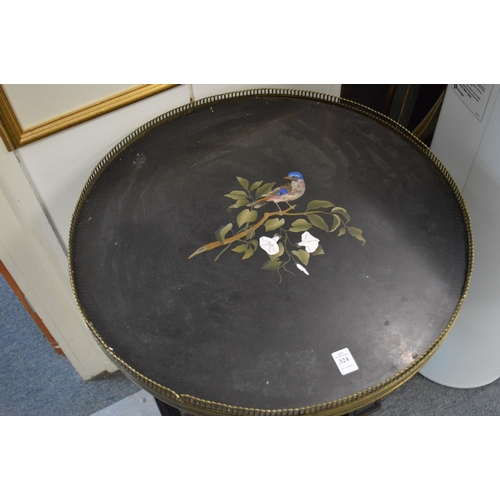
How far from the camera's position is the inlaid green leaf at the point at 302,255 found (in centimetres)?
100

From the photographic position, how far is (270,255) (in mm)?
1017

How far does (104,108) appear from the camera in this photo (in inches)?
46.3

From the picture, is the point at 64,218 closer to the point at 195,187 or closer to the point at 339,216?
the point at 195,187

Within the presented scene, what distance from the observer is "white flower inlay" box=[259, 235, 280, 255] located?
1023mm

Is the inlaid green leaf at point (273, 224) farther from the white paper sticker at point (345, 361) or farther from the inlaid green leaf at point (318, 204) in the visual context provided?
the white paper sticker at point (345, 361)

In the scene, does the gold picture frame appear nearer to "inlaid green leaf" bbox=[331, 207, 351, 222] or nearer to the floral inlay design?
the floral inlay design

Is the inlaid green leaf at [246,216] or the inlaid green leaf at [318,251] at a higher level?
the inlaid green leaf at [246,216]

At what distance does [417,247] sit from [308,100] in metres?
0.46

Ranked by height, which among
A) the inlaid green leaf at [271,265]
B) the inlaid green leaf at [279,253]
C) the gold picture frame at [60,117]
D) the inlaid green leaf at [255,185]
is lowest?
the inlaid green leaf at [271,265]

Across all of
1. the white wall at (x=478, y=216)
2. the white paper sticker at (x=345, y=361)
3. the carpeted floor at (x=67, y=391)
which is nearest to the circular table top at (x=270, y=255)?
the white paper sticker at (x=345, y=361)

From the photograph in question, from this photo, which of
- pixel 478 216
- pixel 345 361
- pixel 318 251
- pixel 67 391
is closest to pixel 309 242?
pixel 318 251

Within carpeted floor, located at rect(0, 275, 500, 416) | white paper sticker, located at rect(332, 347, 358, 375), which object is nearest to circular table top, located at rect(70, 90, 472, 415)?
white paper sticker, located at rect(332, 347, 358, 375)

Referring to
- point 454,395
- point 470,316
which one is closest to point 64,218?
point 470,316

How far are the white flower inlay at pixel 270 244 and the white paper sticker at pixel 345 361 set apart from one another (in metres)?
0.22
